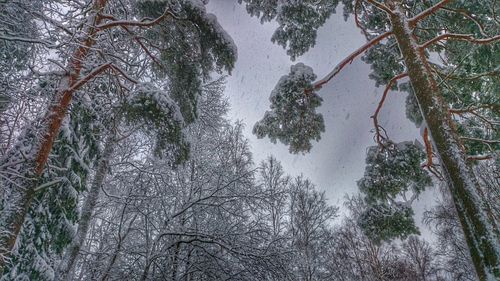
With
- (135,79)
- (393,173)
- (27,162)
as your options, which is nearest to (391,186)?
(393,173)

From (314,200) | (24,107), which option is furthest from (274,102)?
(314,200)

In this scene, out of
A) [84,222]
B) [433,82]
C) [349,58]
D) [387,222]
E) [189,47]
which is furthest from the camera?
[387,222]

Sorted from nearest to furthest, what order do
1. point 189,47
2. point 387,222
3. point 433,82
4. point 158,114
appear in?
point 433,82, point 158,114, point 189,47, point 387,222

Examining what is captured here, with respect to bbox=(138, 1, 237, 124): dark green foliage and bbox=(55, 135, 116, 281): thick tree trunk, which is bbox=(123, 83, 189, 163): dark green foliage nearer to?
bbox=(138, 1, 237, 124): dark green foliage

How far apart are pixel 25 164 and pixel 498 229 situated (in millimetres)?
5487

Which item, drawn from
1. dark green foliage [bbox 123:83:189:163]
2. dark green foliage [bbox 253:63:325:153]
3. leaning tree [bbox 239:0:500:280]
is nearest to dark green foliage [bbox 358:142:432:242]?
leaning tree [bbox 239:0:500:280]

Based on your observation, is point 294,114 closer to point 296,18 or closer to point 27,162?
point 296,18

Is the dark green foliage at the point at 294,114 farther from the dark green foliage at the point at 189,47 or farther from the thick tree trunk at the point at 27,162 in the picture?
the thick tree trunk at the point at 27,162

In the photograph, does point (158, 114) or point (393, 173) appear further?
point (393, 173)

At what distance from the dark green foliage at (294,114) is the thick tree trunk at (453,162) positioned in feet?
6.83

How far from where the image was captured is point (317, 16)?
22.9ft

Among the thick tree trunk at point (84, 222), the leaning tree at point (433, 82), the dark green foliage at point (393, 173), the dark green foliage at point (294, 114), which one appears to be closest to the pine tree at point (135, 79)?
the dark green foliage at point (294, 114)

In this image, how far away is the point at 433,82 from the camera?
13.2 feet

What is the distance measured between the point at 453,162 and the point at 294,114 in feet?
11.4
